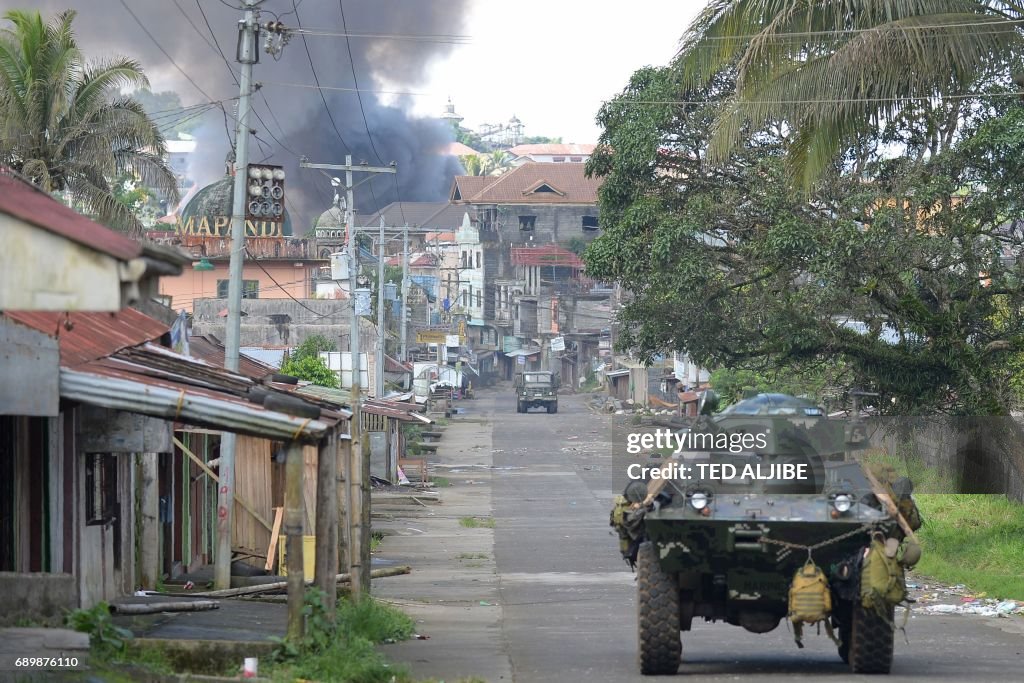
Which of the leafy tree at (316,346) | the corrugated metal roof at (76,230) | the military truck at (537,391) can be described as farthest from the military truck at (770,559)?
the military truck at (537,391)

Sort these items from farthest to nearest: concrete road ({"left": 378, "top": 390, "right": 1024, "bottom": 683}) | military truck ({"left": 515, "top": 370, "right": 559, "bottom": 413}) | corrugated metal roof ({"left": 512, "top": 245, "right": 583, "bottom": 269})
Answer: corrugated metal roof ({"left": 512, "top": 245, "right": 583, "bottom": 269}) → military truck ({"left": 515, "top": 370, "right": 559, "bottom": 413}) → concrete road ({"left": 378, "top": 390, "right": 1024, "bottom": 683})

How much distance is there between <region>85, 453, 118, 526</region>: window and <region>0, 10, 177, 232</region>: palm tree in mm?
12834

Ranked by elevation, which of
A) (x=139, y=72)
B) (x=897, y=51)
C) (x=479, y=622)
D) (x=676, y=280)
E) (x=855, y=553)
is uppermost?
(x=139, y=72)

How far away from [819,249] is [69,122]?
14308mm

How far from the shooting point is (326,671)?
1119 centimetres

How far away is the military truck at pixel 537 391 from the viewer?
237ft

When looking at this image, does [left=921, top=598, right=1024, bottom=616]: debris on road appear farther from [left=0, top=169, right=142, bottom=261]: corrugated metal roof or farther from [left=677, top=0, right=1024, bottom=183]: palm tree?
[left=0, top=169, right=142, bottom=261]: corrugated metal roof

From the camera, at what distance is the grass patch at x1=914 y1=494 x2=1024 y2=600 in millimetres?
19469

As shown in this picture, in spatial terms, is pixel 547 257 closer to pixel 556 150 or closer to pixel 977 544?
pixel 556 150

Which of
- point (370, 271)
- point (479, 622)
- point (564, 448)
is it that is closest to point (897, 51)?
point (479, 622)

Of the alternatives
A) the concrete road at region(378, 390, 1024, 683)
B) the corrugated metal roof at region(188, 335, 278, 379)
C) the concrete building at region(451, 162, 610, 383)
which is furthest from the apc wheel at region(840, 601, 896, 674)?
the concrete building at region(451, 162, 610, 383)

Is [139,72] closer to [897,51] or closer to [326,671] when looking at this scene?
[897,51]

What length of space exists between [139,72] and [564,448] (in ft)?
85.4

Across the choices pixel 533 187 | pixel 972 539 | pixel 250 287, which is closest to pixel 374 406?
pixel 972 539
